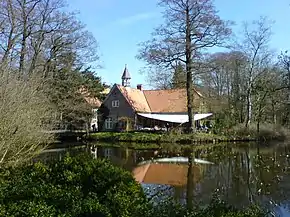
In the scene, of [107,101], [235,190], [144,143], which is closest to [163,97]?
[107,101]

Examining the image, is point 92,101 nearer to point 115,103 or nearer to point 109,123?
point 115,103

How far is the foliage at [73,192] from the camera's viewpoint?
16.4 feet

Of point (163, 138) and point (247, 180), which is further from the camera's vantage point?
point (163, 138)

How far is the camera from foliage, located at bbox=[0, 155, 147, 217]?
501cm

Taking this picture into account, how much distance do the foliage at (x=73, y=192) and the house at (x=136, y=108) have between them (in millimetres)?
32772

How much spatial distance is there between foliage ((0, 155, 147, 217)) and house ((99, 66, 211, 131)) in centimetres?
3277

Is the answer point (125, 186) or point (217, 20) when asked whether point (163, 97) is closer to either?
point (217, 20)

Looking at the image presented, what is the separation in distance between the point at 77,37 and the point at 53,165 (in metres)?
22.4

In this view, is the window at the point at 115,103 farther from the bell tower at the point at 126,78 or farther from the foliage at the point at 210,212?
the foliage at the point at 210,212

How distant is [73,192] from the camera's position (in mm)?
5711

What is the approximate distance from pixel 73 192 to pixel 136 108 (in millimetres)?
36748

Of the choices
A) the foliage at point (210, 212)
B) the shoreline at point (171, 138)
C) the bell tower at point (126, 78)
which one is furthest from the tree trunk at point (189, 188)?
the bell tower at point (126, 78)

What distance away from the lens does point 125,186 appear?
5.97 metres

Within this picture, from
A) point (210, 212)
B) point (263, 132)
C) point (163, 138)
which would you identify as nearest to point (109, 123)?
point (163, 138)
